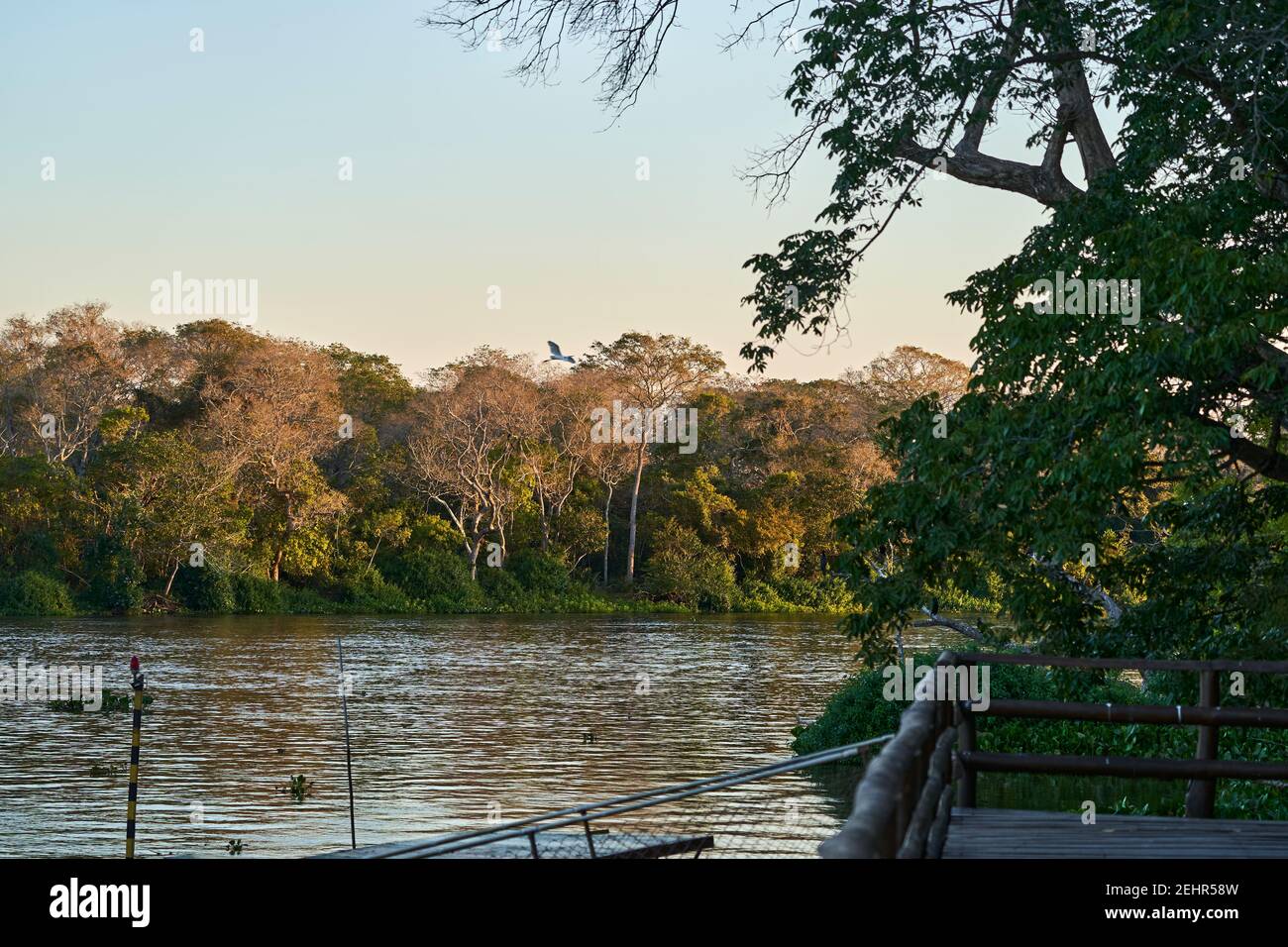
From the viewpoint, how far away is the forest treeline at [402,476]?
51375 millimetres

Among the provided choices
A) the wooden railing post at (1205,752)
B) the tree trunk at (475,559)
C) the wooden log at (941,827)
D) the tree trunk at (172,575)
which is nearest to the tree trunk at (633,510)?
the tree trunk at (475,559)

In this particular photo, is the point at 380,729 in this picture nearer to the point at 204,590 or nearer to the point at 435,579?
the point at 204,590

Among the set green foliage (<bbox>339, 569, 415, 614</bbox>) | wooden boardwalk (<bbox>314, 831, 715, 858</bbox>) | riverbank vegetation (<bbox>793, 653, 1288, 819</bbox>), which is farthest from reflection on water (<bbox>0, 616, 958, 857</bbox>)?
green foliage (<bbox>339, 569, 415, 614</bbox>)

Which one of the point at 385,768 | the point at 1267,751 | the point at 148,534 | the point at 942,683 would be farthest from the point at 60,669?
the point at 942,683

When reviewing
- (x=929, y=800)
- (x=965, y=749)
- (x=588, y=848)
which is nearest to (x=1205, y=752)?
(x=965, y=749)

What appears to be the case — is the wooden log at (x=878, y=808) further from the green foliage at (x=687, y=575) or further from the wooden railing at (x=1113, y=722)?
the green foliage at (x=687, y=575)

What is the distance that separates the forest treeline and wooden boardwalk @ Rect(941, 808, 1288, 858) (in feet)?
146

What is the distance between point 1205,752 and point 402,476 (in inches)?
2047

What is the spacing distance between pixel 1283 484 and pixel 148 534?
43.9 meters
